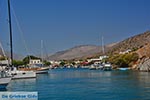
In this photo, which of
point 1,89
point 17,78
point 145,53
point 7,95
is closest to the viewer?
point 7,95

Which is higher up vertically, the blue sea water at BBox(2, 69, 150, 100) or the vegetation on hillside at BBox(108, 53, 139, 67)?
the vegetation on hillside at BBox(108, 53, 139, 67)

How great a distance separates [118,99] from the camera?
3656cm

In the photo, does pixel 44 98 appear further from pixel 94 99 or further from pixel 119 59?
pixel 119 59

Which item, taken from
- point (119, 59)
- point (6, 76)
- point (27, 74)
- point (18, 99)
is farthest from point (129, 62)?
point (18, 99)

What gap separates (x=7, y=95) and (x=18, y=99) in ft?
1.90

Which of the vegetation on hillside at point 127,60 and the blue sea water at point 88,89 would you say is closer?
the blue sea water at point 88,89

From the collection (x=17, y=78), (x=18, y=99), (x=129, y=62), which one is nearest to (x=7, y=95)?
(x=18, y=99)

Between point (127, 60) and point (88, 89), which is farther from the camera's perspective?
point (127, 60)

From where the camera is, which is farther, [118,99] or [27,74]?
[27,74]

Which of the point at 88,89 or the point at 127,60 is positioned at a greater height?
the point at 127,60

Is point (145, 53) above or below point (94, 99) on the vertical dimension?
above

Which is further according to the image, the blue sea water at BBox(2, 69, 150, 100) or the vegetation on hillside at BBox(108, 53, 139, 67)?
the vegetation on hillside at BBox(108, 53, 139, 67)

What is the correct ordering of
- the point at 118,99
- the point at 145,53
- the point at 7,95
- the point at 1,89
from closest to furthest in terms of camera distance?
the point at 7,95 → the point at 118,99 → the point at 1,89 → the point at 145,53

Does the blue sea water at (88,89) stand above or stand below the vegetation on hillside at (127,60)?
below
